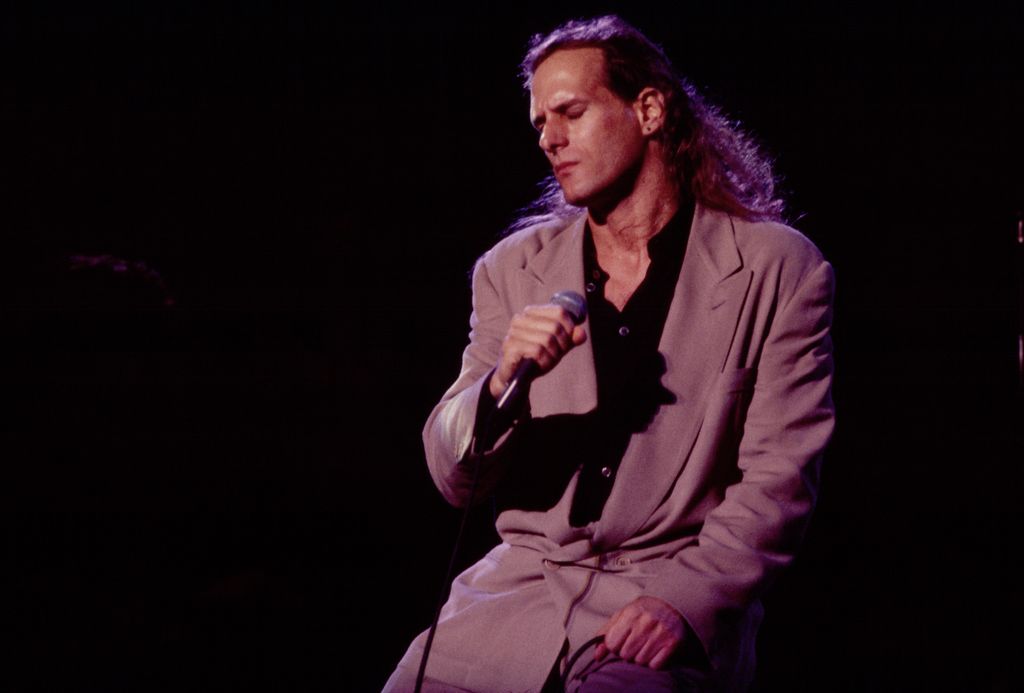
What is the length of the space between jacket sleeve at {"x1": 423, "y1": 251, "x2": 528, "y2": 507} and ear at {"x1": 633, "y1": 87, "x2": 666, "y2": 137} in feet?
1.45

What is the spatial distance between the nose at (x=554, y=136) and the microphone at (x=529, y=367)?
52 cm

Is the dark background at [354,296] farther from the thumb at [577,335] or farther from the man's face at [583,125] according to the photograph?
the thumb at [577,335]

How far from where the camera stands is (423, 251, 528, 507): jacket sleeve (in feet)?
5.74

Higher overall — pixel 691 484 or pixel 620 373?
pixel 620 373

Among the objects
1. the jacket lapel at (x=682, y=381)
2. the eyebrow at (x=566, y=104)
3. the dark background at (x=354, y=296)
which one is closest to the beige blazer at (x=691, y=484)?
the jacket lapel at (x=682, y=381)

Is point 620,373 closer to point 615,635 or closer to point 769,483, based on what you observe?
point 769,483

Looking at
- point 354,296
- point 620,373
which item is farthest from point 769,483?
point 354,296

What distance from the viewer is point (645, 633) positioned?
5.36ft

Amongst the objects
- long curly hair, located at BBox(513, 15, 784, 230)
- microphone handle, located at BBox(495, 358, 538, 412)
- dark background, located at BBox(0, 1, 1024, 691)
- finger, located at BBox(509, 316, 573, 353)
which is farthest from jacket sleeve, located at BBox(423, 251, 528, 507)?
dark background, located at BBox(0, 1, 1024, 691)

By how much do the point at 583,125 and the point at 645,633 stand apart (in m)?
0.99

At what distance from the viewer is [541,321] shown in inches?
59.8

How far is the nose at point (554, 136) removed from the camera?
1.96 meters

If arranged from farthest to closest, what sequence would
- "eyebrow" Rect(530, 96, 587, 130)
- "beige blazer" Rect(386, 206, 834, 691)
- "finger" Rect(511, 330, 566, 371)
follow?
"eyebrow" Rect(530, 96, 587, 130) → "beige blazer" Rect(386, 206, 834, 691) → "finger" Rect(511, 330, 566, 371)

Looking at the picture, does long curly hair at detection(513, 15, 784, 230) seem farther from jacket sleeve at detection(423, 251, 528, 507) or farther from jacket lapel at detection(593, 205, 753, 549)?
jacket sleeve at detection(423, 251, 528, 507)
